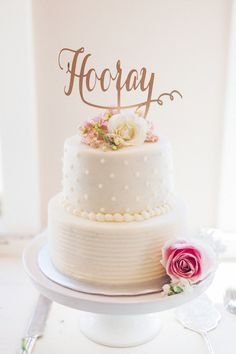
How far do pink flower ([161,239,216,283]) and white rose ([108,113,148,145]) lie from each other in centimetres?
25

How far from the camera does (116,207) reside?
0.94 metres

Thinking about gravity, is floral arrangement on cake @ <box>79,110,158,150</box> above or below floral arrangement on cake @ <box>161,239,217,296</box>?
above

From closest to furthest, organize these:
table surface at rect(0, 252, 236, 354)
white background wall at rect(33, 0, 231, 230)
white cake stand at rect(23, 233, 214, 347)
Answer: white cake stand at rect(23, 233, 214, 347) → table surface at rect(0, 252, 236, 354) → white background wall at rect(33, 0, 231, 230)

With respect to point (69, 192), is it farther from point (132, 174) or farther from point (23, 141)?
point (23, 141)

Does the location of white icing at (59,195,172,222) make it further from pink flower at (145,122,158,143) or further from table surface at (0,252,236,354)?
table surface at (0,252,236,354)

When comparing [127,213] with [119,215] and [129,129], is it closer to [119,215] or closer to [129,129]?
[119,215]

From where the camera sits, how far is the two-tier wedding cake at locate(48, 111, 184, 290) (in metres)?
0.92

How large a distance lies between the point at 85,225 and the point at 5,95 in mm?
641

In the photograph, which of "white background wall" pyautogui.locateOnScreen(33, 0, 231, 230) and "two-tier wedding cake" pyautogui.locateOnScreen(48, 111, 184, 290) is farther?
"white background wall" pyautogui.locateOnScreen(33, 0, 231, 230)

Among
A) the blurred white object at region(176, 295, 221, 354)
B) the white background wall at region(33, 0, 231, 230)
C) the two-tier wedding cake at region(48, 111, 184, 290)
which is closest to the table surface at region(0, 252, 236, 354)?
the blurred white object at region(176, 295, 221, 354)

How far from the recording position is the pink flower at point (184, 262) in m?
0.92

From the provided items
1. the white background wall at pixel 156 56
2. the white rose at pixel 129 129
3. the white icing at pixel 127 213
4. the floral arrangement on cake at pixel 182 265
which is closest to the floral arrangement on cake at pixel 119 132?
the white rose at pixel 129 129

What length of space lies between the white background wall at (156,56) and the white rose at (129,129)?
1.49 ft

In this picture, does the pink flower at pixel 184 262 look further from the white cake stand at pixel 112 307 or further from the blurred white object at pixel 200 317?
the blurred white object at pixel 200 317
